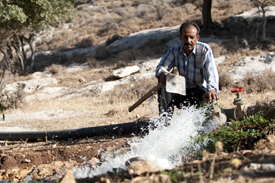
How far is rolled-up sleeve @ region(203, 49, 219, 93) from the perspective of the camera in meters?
3.57

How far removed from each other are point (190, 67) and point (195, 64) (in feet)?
0.29

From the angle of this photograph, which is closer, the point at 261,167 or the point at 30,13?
the point at 261,167

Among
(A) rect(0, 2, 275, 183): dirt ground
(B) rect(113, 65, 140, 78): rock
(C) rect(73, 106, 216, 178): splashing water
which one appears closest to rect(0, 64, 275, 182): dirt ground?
(A) rect(0, 2, 275, 183): dirt ground

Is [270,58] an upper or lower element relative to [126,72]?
upper

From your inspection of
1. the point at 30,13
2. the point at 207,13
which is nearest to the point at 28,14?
the point at 30,13

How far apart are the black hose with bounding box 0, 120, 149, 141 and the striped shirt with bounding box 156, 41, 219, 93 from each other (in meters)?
1.04

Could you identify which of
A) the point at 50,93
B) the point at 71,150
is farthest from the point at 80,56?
the point at 71,150

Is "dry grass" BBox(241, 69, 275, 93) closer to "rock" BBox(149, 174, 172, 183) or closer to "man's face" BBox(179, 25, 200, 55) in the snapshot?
"man's face" BBox(179, 25, 200, 55)

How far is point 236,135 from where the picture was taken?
291cm

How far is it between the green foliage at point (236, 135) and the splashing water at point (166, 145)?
188mm

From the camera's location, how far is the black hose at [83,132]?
14.7 feet

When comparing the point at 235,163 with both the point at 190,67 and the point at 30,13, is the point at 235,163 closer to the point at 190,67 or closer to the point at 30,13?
the point at 190,67

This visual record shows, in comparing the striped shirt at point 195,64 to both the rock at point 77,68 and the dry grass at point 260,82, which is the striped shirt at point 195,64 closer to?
the dry grass at point 260,82

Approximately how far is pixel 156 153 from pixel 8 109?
768 centimetres
